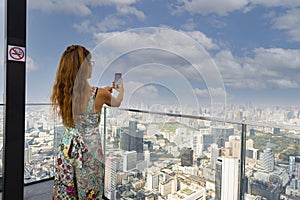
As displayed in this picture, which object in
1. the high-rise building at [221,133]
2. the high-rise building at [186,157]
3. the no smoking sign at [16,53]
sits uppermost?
the no smoking sign at [16,53]

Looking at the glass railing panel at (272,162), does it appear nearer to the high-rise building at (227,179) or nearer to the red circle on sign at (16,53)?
the high-rise building at (227,179)

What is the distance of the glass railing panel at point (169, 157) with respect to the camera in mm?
1467

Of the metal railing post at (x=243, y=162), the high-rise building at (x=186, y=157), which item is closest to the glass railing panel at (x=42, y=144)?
the high-rise building at (x=186, y=157)

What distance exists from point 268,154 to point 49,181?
7.43 ft

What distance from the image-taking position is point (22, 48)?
155 cm

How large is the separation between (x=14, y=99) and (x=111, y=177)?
1.04 m

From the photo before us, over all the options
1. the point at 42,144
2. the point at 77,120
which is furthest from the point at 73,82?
the point at 42,144

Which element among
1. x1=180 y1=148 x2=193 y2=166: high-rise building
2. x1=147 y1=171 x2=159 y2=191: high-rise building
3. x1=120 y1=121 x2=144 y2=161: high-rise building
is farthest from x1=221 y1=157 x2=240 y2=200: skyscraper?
x1=120 y1=121 x2=144 y2=161: high-rise building

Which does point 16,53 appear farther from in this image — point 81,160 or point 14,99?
point 81,160

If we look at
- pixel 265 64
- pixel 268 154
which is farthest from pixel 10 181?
pixel 265 64

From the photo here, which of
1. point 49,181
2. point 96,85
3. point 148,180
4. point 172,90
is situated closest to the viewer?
point 96,85

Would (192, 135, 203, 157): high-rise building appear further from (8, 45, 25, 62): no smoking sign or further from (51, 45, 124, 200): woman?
(8, 45, 25, 62): no smoking sign

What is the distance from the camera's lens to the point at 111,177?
198 centimetres

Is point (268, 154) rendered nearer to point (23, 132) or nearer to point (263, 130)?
point (263, 130)
